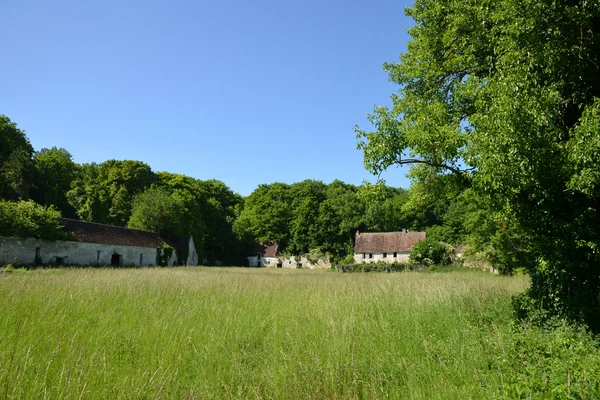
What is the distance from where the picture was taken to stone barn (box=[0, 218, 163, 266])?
100ft

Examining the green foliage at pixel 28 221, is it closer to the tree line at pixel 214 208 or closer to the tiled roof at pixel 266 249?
the tree line at pixel 214 208

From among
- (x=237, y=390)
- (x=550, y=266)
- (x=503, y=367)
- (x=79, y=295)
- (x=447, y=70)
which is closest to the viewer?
(x=237, y=390)

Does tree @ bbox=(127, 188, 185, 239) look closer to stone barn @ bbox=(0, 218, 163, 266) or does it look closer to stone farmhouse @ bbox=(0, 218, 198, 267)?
stone farmhouse @ bbox=(0, 218, 198, 267)

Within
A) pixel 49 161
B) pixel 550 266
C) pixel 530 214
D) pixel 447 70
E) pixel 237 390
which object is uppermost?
pixel 49 161

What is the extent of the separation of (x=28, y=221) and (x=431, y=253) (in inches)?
1676

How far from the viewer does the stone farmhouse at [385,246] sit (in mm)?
60750

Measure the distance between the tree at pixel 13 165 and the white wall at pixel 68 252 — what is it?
13.3 metres

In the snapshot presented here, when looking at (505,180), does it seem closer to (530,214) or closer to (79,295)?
(530,214)

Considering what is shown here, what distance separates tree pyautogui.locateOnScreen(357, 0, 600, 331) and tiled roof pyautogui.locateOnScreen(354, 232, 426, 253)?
2115 inches

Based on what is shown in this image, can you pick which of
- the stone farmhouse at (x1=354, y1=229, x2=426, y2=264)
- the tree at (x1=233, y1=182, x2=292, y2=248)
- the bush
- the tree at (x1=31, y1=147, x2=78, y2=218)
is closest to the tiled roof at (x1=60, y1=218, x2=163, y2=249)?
the tree at (x1=31, y1=147, x2=78, y2=218)

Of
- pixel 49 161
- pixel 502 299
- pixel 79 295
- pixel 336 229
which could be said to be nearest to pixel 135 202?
pixel 49 161

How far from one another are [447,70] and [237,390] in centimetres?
1008

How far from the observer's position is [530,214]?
26.7 ft

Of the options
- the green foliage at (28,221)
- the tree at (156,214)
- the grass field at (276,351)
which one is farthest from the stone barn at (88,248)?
the grass field at (276,351)
